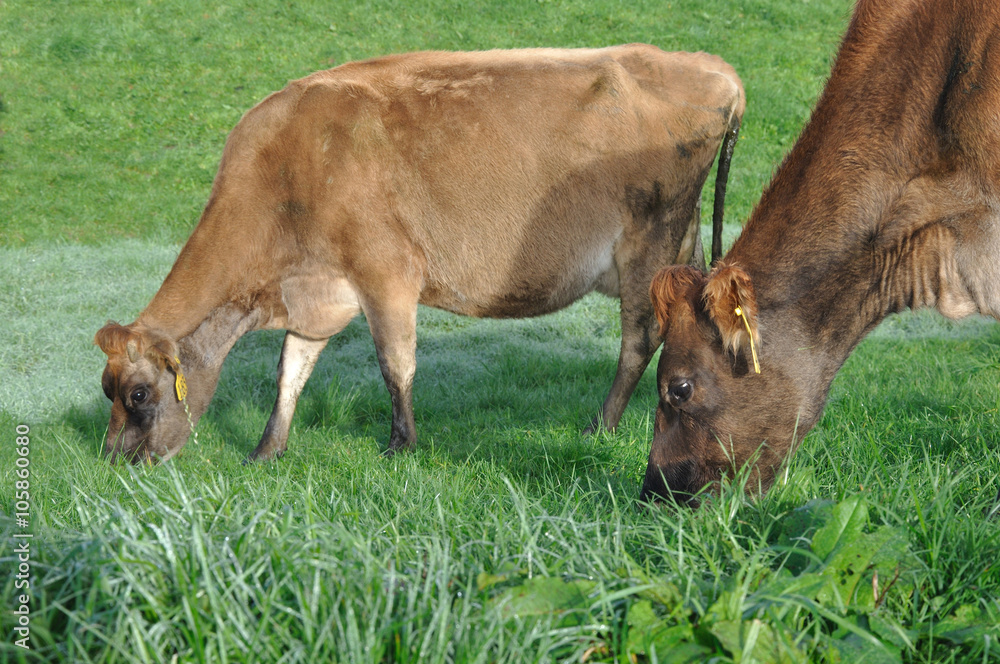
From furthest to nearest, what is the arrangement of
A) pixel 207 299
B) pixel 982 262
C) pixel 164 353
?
pixel 207 299 < pixel 164 353 < pixel 982 262

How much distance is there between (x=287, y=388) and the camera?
576cm

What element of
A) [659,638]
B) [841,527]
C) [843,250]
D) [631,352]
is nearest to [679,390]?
[843,250]

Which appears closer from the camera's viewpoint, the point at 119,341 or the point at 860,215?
the point at 860,215

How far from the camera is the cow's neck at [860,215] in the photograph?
130 inches

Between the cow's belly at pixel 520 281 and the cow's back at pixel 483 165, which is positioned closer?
the cow's back at pixel 483 165

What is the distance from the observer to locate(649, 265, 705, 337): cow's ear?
351 cm

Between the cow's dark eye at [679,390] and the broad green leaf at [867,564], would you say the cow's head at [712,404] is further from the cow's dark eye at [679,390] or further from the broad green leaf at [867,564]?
the broad green leaf at [867,564]

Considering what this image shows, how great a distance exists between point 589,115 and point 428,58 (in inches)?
47.6

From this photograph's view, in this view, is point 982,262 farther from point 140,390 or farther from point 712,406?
point 140,390

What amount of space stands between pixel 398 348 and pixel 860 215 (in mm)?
3008

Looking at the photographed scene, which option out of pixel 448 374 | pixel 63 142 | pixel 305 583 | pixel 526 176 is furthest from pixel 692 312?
pixel 63 142

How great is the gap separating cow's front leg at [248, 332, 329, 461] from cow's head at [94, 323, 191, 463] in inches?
22.5

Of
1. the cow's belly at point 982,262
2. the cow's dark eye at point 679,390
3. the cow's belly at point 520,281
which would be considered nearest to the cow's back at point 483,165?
the cow's belly at point 520,281

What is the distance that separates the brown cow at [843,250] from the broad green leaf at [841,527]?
754 mm
